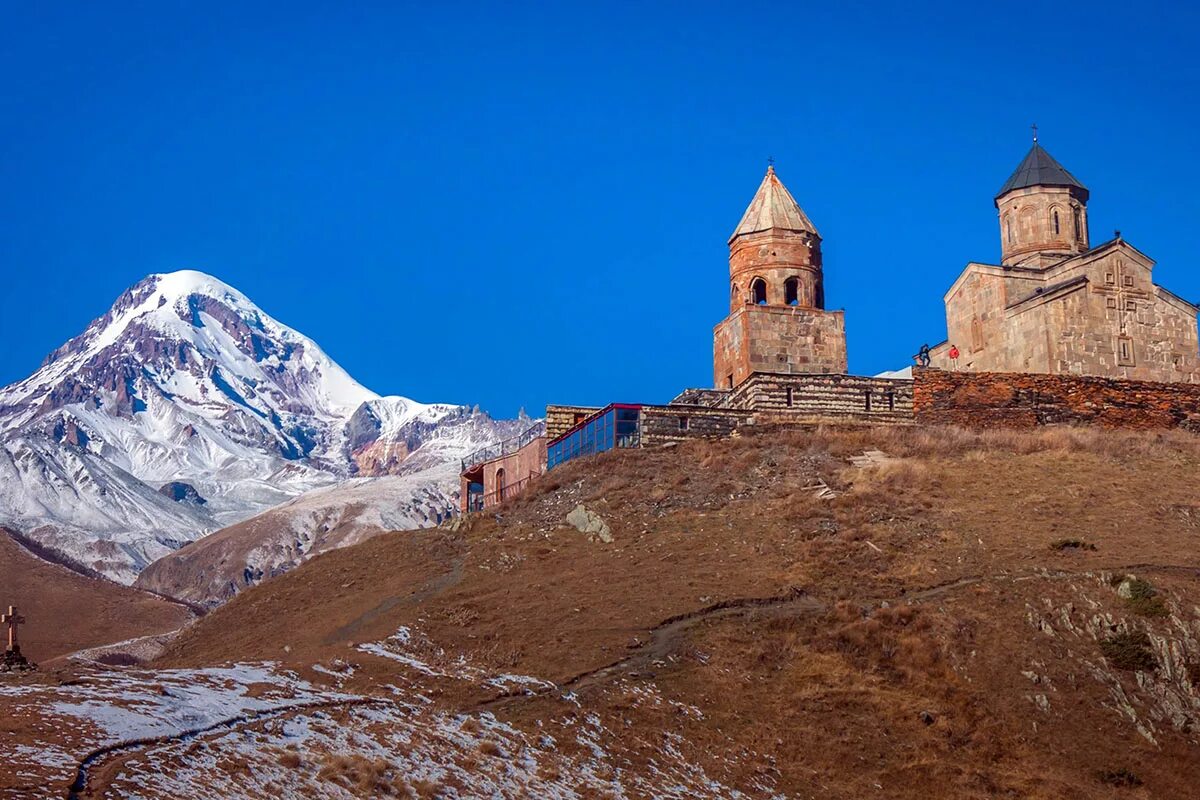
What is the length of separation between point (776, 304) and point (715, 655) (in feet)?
61.0

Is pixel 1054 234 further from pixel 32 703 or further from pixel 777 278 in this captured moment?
pixel 32 703

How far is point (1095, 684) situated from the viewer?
82.2 ft

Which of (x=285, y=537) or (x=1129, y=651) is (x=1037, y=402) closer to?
(x=1129, y=651)

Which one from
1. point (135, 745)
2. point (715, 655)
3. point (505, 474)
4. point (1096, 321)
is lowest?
point (135, 745)

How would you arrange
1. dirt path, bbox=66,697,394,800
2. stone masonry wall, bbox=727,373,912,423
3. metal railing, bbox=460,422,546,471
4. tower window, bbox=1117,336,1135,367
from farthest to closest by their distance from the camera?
metal railing, bbox=460,422,546,471 → tower window, bbox=1117,336,1135,367 → stone masonry wall, bbox=727,373,912,423 → dirt path, bbox=66,697,394,800

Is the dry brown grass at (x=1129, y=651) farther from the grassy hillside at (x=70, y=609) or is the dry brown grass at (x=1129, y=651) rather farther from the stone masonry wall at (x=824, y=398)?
the grassy hillside at (x=70, y=609)

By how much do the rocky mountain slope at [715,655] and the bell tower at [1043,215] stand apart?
11413 millimetres

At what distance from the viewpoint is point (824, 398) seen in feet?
129

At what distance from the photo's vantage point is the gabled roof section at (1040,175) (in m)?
46.0

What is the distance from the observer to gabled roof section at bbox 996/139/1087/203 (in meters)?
46.0

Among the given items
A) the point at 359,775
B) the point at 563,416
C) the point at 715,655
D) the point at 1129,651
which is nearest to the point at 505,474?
the point at 563,416

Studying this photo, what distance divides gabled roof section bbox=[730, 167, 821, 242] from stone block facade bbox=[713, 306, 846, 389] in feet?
8.08

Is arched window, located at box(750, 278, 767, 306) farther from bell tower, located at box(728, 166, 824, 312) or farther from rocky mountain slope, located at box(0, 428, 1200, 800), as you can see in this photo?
rocky mountain slope, located at box(0, 428, 1200, 800)

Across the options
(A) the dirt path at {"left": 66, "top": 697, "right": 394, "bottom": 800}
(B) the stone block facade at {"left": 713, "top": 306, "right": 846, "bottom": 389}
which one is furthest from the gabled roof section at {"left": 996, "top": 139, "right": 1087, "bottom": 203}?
(A) the dirt path at {"left": 66, "top": 697, "right": 394, "bottom": 800}
